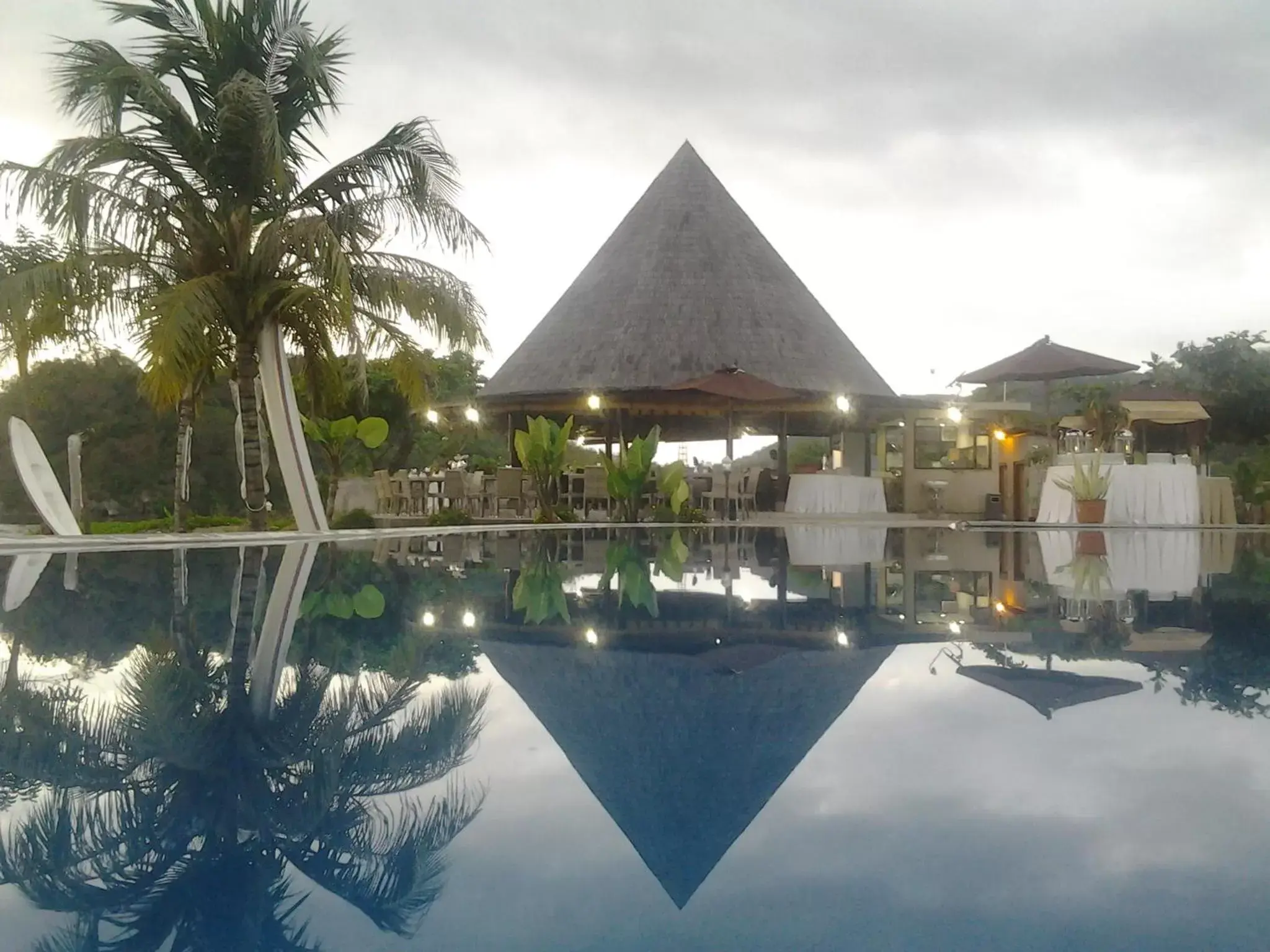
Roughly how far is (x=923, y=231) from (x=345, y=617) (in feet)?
74.0

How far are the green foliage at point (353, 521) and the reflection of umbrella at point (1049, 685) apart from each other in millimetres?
13123

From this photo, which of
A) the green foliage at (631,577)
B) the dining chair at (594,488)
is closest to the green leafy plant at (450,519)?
the dining chair at (594,488)

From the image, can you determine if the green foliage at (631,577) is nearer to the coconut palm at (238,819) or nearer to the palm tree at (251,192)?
the coconut palm at (238,819)

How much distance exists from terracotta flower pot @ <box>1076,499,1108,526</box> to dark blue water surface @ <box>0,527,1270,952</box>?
9.96 metres

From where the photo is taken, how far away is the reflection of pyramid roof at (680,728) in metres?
2.17

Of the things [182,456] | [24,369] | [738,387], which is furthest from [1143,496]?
[24,369]

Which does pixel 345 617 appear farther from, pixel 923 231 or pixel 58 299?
pixel 923 231

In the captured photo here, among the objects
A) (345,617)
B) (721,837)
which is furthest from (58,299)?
(721,837)

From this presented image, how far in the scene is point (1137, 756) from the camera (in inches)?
109

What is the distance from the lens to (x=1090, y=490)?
593 inches

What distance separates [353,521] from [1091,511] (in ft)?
37.0

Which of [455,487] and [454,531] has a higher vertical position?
[455,487]

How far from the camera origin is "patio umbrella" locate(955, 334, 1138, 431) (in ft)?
55.9

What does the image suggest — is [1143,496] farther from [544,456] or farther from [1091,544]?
[544,456]
